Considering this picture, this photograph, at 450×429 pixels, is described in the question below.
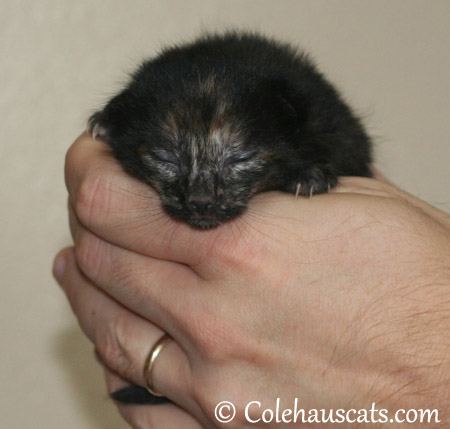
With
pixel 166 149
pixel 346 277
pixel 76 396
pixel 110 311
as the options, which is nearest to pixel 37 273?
pixel 76 396

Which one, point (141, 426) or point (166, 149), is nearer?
point (166, 149)

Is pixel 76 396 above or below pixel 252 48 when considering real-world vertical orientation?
below

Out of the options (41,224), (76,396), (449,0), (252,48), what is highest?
(449,0)

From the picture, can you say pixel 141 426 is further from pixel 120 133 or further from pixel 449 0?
pixel 449 0

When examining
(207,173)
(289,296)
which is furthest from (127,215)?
(289,296)

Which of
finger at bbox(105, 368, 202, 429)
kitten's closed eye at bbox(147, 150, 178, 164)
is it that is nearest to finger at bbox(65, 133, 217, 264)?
kitten's closed eye at bbox(147, 150, 178, 164)

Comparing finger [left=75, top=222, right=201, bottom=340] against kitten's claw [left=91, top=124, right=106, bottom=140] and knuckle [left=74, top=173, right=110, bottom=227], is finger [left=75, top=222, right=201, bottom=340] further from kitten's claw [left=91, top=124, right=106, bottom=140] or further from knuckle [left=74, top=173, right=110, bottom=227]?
kitten's claw [left=91, top=124, right=106, bottom=140]
